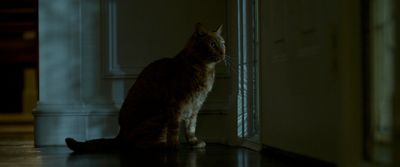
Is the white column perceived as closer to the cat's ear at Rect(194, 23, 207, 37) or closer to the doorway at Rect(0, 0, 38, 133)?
the cat's ear at Rect(194, 23, 207, 37)

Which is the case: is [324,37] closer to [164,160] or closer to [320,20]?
[320,20]

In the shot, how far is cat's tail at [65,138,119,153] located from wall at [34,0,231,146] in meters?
0.60

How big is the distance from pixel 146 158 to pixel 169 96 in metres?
0.73

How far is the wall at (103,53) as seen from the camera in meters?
5.00

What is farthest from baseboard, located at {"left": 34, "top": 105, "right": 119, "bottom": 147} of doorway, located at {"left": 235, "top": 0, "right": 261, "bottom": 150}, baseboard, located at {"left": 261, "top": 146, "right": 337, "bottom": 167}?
baseboard, located at {"left": 261, "top": 146, "right": 337, "bottom": 167}

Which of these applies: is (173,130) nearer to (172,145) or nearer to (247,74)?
(172,145)

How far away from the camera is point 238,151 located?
13.9ft

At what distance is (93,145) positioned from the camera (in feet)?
14.0

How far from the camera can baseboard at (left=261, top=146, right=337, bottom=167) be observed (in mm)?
3202

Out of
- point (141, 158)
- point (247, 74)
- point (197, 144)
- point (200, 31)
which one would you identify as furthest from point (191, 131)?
point (141, 158)

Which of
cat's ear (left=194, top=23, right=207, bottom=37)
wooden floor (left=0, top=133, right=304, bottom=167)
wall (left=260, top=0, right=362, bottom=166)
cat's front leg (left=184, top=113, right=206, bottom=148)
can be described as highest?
cat's ear (left=194, top=23, right=207, bottom=37)

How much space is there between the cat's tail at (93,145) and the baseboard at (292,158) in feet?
2.93

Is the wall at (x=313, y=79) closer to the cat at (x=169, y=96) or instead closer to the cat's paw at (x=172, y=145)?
the cat at (x=169, y=96)

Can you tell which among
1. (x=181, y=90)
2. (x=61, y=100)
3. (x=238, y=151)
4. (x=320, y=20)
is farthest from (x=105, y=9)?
(x=320, y=20)
